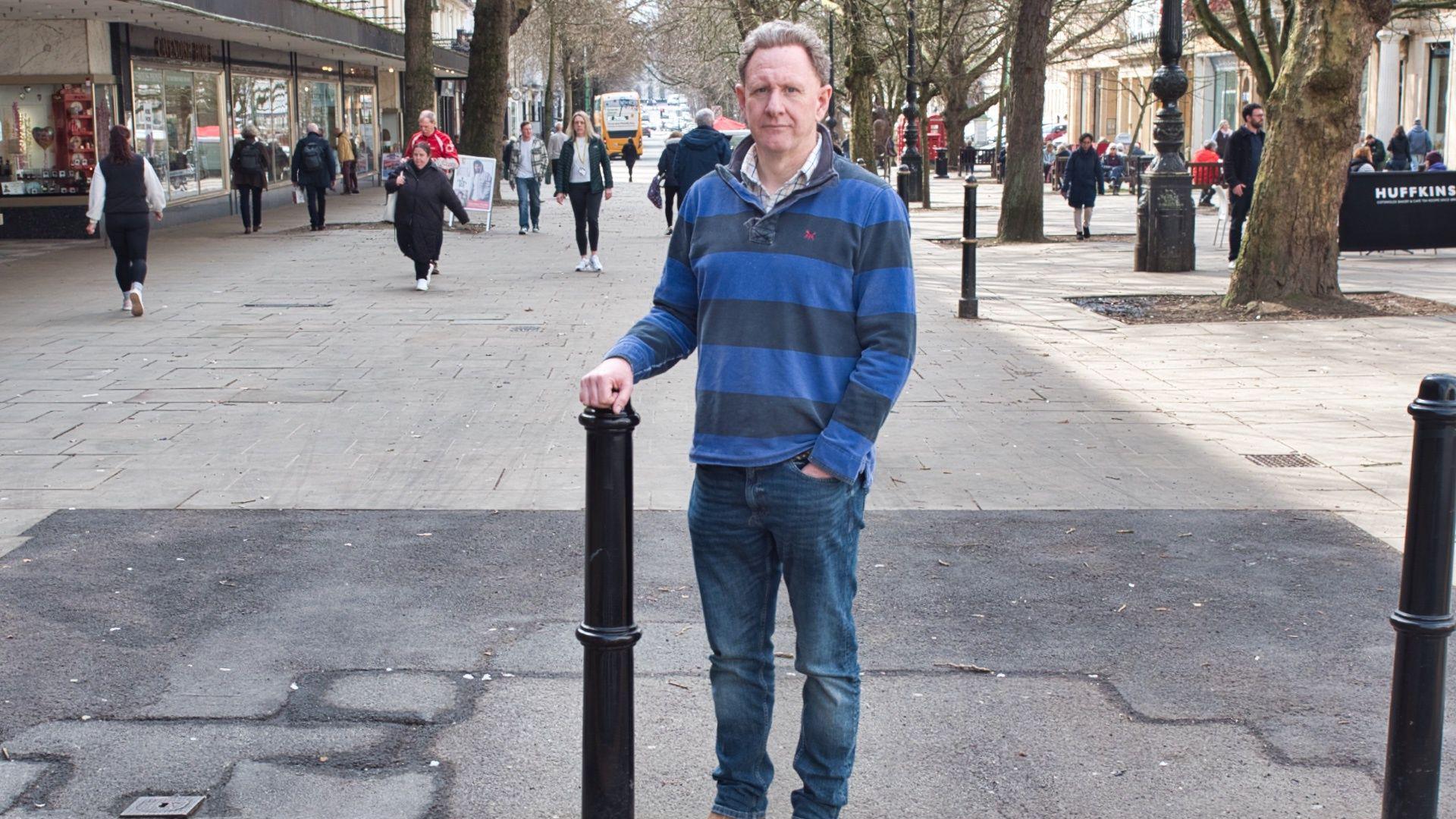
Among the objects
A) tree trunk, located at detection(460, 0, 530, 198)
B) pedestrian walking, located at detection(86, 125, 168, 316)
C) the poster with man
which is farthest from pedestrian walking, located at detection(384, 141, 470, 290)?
tree trunk, located at detection(460, 0, 530, 198)

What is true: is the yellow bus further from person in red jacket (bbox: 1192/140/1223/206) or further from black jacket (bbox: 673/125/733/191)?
black jacket (bbox: 673/125/733/191)

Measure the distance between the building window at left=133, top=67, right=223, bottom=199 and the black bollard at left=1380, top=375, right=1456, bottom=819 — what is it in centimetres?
2299

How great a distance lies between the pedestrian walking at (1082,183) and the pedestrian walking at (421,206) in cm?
1006

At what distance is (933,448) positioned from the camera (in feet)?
25.0

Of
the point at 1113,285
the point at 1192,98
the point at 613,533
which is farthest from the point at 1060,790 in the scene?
the point at 1192,98

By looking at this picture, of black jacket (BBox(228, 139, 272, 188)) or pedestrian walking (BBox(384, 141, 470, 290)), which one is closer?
pedestrian walking (BBox(384, 141, 470, 290))

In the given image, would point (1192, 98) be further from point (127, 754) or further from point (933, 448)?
point (127, 754)

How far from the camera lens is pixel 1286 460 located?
7324 millimetres

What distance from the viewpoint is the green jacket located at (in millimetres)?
16844

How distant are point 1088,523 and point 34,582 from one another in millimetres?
3886

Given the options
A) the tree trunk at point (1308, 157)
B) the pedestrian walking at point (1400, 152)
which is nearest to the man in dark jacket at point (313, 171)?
the tree trunk at point (1308, 157)

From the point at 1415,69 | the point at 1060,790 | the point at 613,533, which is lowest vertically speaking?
the point at 1060,790

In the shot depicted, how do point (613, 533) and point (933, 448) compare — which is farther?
point (933, 448)

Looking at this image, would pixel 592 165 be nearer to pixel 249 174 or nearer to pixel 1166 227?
pixel 1166 227
